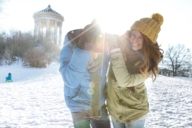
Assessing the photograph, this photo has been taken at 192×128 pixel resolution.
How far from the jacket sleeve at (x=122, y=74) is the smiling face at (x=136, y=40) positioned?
0.13 m

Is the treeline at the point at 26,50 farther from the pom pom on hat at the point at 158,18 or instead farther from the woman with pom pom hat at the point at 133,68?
the pom pom on hat at the point at 158,18

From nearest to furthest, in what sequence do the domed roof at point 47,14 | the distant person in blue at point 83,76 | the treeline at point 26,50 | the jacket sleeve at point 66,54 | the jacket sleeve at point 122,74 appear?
the jacket sleeve at point 122,74 → the distant person in blue at point 83,76 → the jacket sleeve at point 66,54 → the treeline at point 26,50 → the domed roof at point 47,14

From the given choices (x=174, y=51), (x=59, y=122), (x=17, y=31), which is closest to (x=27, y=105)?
(x=59, y=122)

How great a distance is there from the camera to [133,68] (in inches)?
124

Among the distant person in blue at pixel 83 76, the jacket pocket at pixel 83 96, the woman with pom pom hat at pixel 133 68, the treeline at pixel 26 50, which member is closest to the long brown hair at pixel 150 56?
the woman with pom pom hat at pixel 133 68

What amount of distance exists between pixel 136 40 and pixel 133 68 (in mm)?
223

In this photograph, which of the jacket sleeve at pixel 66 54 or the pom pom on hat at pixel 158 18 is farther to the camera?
the jacket sleeve at pixel 66 54

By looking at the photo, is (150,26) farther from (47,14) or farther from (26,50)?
(47,14)

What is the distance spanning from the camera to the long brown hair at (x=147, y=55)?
124 inches

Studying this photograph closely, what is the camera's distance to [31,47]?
4141 cm

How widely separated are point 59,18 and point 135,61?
1751 inches

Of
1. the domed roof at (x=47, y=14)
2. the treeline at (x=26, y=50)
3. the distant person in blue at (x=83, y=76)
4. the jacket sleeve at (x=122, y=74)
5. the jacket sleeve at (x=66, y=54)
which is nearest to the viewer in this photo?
the jacket sleeve at (x=122, y=74)

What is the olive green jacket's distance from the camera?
10.4 feet

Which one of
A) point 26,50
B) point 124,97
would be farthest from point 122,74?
point 26,50
